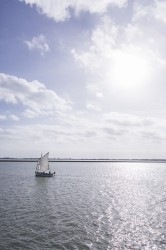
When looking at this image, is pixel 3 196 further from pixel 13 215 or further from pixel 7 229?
pixel 7 229

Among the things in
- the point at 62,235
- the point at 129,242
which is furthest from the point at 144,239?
the point at 62,235

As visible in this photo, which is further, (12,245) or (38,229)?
(38,229)

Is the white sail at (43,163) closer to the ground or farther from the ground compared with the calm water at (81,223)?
farther from the ground

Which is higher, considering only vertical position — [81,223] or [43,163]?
[43,163]

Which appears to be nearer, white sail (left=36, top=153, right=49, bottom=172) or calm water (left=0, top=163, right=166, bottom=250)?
calm water (left=0, top=163, right=166, bottom=250)

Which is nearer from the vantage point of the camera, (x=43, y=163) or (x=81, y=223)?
(x=81, y=223)

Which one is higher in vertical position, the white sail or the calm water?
the white sail

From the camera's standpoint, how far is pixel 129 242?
29.6 metres

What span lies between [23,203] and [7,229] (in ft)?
54.3

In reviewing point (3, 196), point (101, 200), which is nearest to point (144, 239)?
point (101, 200)

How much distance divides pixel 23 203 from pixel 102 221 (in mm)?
17792

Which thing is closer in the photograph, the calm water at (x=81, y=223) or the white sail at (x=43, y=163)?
the calm water at (x=81, y=223)

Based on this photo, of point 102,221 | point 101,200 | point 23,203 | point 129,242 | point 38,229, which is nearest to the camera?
point 129,242

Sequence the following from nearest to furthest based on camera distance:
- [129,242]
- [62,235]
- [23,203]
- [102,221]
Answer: [129,242], [62,235], [102,221], [23,203]
